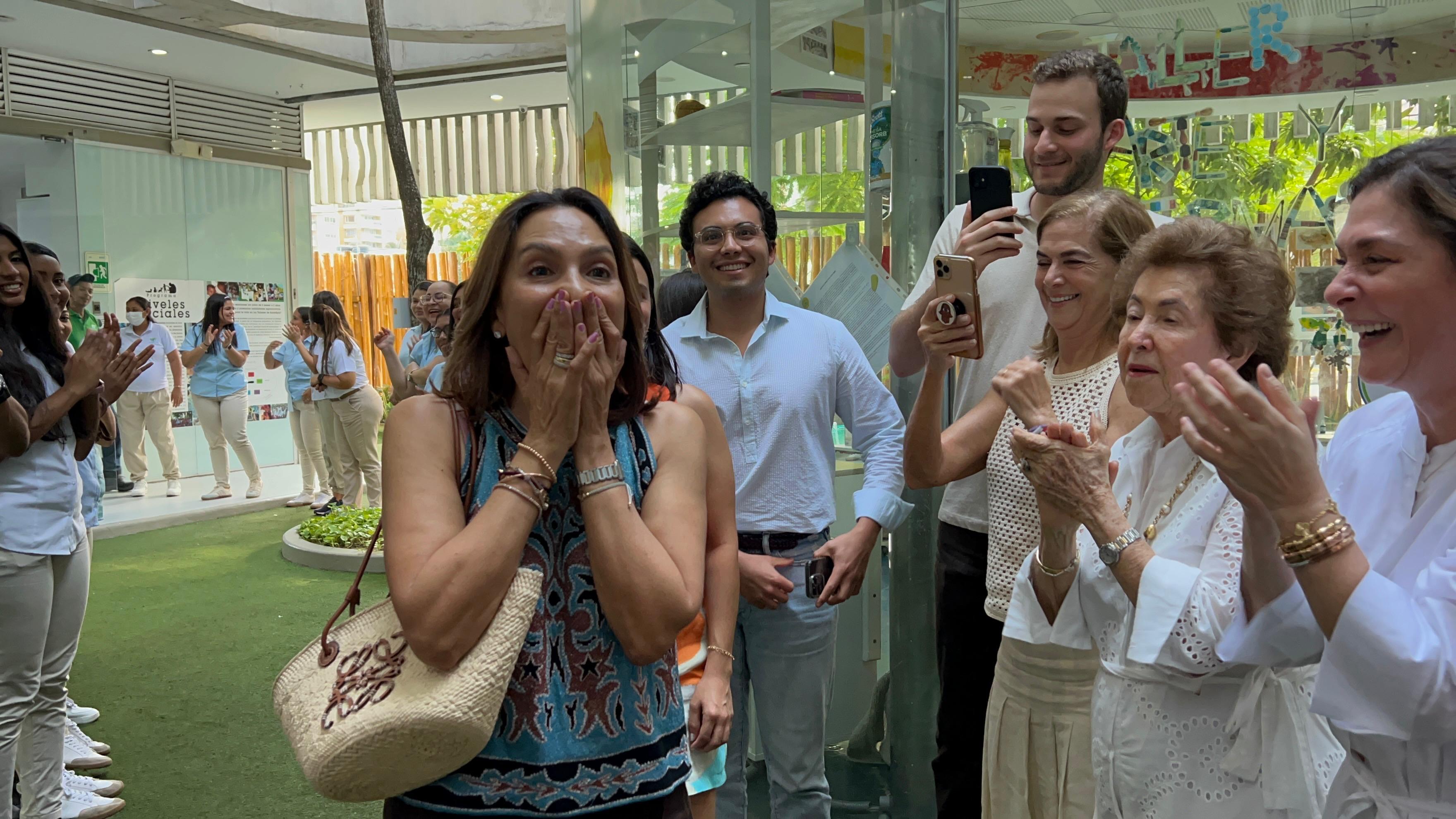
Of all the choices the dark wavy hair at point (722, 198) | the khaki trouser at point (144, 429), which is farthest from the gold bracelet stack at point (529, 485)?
the khaki trouser at point (144, 429)

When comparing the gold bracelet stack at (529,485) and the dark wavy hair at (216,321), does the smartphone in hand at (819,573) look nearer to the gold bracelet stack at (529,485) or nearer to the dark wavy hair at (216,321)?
the gold bracelet stack at (529,485)

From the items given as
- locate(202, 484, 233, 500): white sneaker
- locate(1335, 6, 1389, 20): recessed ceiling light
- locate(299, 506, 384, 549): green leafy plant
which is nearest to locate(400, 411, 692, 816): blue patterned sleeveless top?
locate(1335, 6, 1389, 20): recessed ceiling light

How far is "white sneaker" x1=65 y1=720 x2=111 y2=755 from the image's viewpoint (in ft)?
12.9

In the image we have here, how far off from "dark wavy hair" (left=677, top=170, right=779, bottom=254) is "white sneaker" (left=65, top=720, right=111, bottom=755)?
3.03 meters

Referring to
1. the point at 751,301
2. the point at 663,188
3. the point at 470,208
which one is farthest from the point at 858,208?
the point at 470,208

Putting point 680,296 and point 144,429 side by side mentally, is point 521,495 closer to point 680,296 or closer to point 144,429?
point 680,296

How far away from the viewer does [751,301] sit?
9.30 feet

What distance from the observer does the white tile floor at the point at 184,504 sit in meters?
8.67

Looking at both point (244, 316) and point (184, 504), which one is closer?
point (184, 504)

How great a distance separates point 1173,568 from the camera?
4.92ft

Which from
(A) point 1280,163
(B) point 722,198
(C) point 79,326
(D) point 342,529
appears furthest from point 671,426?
(C) point 79,326

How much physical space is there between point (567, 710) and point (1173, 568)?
88 centimetres

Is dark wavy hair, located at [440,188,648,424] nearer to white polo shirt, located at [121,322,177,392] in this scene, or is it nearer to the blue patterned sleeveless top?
the blue patterned sleeveless top

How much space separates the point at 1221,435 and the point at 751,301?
70.9 inches
